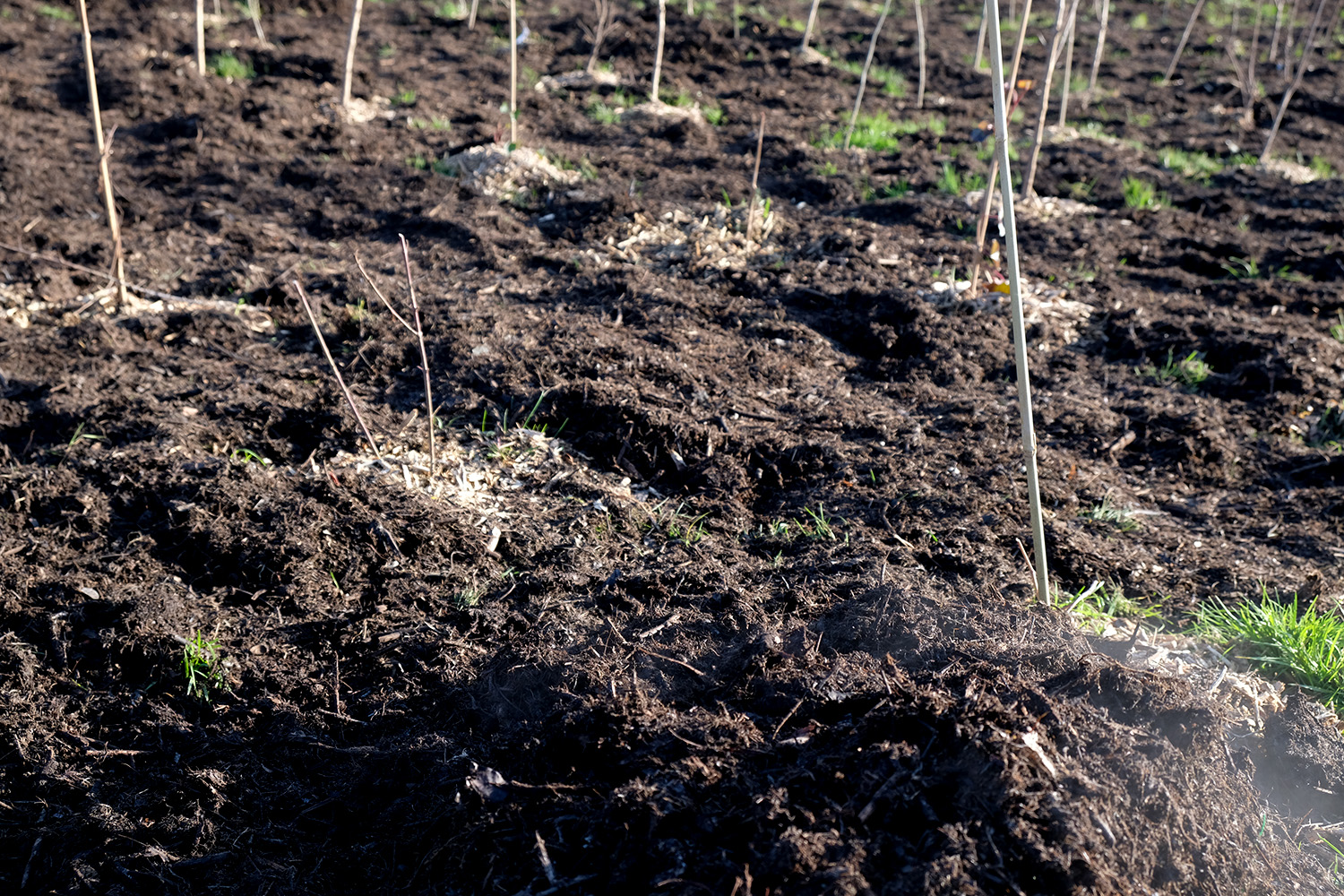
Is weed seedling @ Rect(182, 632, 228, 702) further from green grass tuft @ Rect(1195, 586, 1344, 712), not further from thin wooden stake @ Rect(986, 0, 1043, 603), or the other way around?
green grass tuft @ Rect(1195, 586, 1344, 712)

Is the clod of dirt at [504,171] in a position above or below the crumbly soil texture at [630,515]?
above

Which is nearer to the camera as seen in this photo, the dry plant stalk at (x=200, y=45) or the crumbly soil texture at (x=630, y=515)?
the crumbly soil texture at (x=630, y=515)

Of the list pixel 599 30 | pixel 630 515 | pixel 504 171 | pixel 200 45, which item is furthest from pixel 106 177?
pixel 599 30

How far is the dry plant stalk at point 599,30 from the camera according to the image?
Result: 7.64 m

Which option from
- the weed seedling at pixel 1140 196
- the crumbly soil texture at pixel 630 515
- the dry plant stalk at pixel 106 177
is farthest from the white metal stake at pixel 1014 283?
the weed seedling at pixel 1140 196

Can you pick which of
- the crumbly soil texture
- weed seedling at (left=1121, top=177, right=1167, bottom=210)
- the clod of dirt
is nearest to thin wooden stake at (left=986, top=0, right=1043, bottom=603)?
the crumbly soil texture

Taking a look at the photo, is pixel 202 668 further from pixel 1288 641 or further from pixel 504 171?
pixel 504 171

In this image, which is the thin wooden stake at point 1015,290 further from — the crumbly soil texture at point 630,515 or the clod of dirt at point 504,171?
the clod of dirt at point 504,171

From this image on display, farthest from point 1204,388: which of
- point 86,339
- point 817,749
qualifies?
point 86,339

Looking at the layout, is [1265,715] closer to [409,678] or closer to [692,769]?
[692,769]

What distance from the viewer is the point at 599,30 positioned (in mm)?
7609

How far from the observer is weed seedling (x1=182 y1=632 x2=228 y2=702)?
2268mm

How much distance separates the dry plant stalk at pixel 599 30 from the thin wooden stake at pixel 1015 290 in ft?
20.1

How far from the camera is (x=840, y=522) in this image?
9.68 feet
